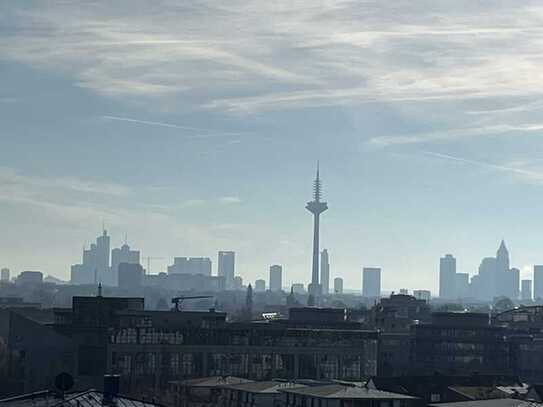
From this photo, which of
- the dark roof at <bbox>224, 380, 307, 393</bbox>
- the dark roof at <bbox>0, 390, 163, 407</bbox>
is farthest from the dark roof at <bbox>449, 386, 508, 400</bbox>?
the dark roof at <bbox>0, 390, 163, 407</bbox>

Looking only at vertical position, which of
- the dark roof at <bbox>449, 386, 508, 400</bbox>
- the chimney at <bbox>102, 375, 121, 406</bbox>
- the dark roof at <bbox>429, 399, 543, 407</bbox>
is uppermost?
the chimney at <bbox>102, 375, 121, 406</bbox>

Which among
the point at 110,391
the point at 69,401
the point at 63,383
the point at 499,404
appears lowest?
the point at 499,404

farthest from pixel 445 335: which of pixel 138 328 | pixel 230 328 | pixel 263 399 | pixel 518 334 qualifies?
pixel 263 399

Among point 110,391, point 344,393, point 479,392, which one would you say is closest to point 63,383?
point 110,391

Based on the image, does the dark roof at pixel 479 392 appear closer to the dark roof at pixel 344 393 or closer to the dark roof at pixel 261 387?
the dark roof at pixel 344 393

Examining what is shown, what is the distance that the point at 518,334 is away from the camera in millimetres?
172625

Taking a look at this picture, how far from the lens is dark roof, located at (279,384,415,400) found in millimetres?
77625

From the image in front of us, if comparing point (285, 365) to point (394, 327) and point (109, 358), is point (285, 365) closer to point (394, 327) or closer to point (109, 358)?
point (109, 358)

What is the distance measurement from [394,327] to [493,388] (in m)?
94.4

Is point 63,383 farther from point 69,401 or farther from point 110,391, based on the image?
point 110,391

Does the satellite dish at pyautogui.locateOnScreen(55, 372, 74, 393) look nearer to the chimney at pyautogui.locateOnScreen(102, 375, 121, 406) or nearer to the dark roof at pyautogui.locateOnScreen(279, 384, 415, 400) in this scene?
the chimney at pyautogui.locateOnScreen(102, 375, 121, 406)

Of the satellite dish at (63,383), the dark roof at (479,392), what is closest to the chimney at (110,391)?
the satellite dish at (63,383)

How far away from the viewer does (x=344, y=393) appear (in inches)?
3091

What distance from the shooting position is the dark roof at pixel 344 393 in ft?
→ 255
